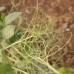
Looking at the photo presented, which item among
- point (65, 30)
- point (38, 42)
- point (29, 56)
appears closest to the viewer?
point (29, 56)

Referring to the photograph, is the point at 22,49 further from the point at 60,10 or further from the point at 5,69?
the point at 60,10

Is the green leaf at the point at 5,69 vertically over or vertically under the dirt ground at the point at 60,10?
under

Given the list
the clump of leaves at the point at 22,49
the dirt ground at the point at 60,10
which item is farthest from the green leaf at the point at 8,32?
the dirt ground at the point at 60,10

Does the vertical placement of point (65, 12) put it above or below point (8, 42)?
above

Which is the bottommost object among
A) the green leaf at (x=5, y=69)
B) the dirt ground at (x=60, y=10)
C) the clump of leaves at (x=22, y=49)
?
the green leaf at (x=5, y=69)

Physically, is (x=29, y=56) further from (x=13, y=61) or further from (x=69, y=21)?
(x=69, y=21)

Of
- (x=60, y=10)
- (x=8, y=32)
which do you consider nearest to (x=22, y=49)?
(x=8, y=32)

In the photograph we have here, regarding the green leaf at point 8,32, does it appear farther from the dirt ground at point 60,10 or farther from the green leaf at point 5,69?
the dirt ground at point 60,10

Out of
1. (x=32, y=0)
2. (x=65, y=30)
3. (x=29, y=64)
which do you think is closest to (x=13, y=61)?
(x=29, y=64)

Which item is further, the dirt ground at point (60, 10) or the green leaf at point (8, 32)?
the dirt ground at point (60, 10)
